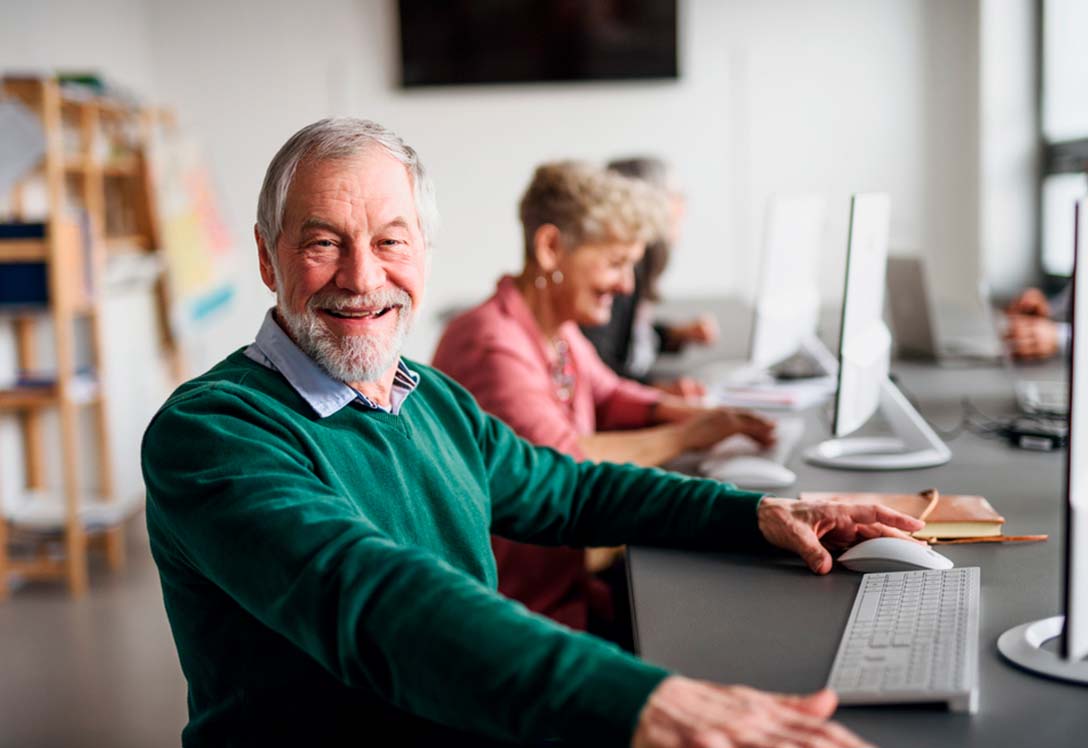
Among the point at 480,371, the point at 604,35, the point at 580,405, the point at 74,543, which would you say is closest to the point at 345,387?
the point at 480,371

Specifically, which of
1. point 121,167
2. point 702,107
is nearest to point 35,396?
point 121,167

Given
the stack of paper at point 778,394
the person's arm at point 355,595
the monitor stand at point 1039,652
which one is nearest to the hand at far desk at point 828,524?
the monitor stand at point 1039,652

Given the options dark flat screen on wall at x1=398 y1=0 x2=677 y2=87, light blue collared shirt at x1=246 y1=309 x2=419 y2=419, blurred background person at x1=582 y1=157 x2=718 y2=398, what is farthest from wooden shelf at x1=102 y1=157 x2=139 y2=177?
light blue collared shirt at x1=246 y1=309 x2=419 y2=419

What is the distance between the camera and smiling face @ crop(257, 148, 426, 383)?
1260mm

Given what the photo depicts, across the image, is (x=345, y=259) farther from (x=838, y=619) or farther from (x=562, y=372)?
(x=562, y=372)

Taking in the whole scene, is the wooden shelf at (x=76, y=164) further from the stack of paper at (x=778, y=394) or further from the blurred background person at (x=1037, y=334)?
the blurred background person at (x=1037, y=334)

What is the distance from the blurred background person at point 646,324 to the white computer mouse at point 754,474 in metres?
1.25

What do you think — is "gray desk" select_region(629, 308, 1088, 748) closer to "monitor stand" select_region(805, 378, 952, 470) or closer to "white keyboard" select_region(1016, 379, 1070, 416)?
"monitor stand" select_region(805, 378, 952, 470)

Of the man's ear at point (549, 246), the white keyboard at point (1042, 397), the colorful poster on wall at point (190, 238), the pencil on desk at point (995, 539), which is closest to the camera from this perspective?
the pencil on desk at point (995, 539)

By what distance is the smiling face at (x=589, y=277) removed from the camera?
2.17 metres

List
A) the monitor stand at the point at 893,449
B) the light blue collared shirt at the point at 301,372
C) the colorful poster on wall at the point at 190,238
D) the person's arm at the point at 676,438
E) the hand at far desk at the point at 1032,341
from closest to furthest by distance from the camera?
the light blue collared shirt at the point at 301,372 < the monitor stand at the point at 893,449 < the person's arm at the point at 676,438 < the hand at far desk at the point at 1032,341 < the colorful poster on wall at the point at 190,238

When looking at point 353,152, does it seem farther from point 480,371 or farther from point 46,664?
point 46,664

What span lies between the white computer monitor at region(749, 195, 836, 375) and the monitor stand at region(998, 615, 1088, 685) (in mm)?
1490

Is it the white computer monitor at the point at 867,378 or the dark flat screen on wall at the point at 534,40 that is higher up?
the dark flat screen on wall at the point at 534,40
